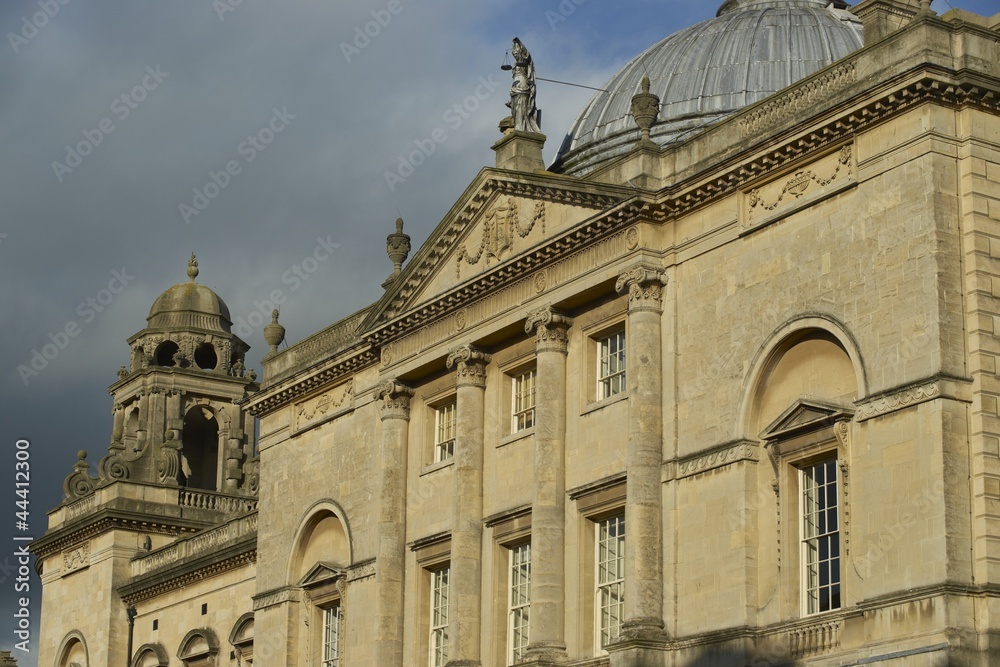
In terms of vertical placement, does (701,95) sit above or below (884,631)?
above

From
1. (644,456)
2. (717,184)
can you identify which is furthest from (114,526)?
(717,184)

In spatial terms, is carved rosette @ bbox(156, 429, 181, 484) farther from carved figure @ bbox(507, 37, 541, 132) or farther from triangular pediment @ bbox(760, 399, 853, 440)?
triangular pediment @ bbox(760, 399, 853, 440)

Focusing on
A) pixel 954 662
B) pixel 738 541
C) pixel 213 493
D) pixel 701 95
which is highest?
pixel 701 95

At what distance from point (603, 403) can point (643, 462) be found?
226cm

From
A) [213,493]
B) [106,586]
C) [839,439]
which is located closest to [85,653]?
[106,586]

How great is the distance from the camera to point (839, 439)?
29531 millimetres

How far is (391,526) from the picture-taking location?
39969 millimetres

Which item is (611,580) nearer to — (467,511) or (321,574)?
(467,511)

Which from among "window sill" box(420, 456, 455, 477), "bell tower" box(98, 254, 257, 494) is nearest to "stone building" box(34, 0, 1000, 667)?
"window sill" box(420, 456, 455, 477)

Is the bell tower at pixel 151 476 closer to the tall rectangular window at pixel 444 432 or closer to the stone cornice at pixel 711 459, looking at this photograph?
the tall rectangular window at pixel 444 432

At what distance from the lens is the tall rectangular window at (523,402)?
123ft

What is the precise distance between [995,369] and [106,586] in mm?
35139

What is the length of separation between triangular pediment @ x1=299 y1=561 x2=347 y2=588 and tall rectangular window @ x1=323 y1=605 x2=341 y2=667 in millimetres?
694

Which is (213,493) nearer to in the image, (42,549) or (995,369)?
(42,549)
